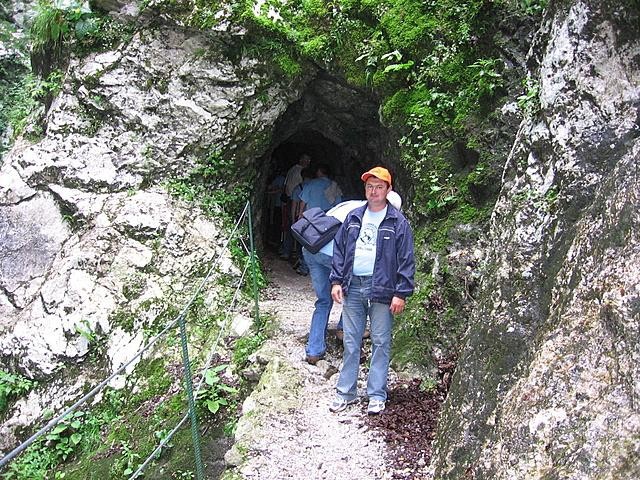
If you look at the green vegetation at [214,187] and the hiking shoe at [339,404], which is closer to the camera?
the hiking shoe at [339,404]

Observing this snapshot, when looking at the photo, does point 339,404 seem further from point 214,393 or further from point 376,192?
point 376,192

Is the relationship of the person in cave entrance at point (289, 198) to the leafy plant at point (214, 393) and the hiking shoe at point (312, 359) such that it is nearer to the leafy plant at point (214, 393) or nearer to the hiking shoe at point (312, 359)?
the hiking shoe at point (312, 359)

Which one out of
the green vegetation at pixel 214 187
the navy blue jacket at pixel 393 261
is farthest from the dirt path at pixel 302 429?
the green vegetation at pixel 214 187

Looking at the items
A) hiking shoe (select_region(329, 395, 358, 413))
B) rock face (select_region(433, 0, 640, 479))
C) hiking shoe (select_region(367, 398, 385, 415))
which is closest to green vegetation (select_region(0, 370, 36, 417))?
hiking shoe (select_region(329, 395, 358, 413))

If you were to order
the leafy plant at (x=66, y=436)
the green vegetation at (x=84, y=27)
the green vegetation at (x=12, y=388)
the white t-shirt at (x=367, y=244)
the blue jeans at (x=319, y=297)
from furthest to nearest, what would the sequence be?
the green vegetation at (x=84, y=27), the green vegetation at (x=12, y=388), the leafy plant at (x=66, y=436), the blue jeans at (x=319, y=297), the white t-shirt at (x=367, y=244)

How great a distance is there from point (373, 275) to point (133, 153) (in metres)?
5.01

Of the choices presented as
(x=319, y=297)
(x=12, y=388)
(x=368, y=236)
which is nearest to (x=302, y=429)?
(x=319, y=297)

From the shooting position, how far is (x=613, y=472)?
2.18 meters

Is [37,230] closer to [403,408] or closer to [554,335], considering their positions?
[403,408]

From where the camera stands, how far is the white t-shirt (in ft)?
15.4

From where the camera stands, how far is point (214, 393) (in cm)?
566

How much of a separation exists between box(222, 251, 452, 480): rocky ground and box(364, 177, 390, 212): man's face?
182 centimetres

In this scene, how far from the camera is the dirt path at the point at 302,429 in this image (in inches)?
171

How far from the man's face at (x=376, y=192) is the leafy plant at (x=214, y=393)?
2446 mm
